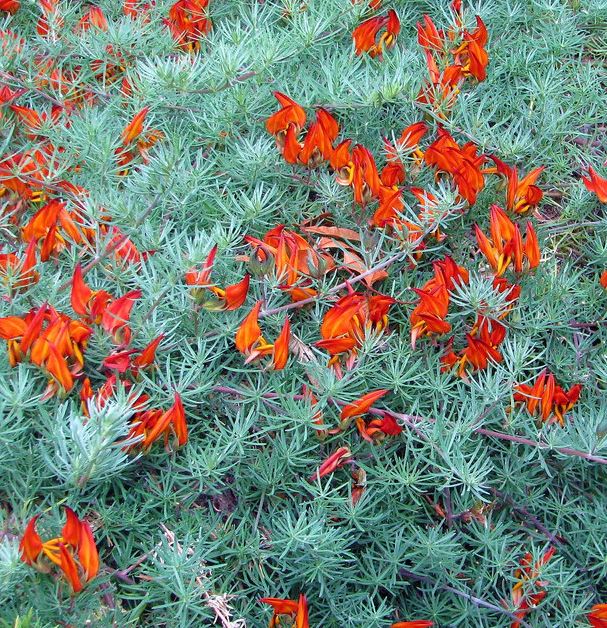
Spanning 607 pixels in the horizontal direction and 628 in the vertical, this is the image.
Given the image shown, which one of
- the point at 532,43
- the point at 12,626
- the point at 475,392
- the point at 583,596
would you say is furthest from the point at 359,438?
the point at 532,43

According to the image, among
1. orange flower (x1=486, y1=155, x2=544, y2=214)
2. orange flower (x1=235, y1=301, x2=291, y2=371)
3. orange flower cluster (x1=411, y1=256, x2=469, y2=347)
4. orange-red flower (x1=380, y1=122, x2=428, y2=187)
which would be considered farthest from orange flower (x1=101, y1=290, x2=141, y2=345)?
orange flower (x1=486, y1=155, x2=544, y2=214)

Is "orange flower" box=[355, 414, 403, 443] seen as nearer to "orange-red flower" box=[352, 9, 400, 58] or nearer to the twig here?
the twig

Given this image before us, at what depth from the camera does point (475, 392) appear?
80.0 inches

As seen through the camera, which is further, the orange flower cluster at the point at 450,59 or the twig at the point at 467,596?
the orange flower cluster at the point at 450,59

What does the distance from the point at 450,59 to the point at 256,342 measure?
50.1 inches

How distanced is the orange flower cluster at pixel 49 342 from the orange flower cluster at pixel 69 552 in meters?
0.34

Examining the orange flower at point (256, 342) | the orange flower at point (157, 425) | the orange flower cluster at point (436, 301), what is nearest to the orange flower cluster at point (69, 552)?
the orange flower at point (157, 425)

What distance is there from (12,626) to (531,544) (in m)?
1.23

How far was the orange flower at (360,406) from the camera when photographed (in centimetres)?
188

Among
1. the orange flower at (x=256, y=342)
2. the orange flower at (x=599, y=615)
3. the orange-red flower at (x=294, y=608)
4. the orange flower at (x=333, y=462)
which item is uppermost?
the orange flower at (x=256, y=342)

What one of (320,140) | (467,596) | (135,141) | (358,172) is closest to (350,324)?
(358,172)

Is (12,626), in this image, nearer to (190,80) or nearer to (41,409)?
(41,409)

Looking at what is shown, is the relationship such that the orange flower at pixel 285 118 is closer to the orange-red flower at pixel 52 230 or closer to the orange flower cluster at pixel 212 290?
the orange flower cluster at pixel 212 290

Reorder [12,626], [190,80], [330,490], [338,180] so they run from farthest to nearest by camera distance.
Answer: [190,80] < [338,180] < [330,490] < [12,626]
